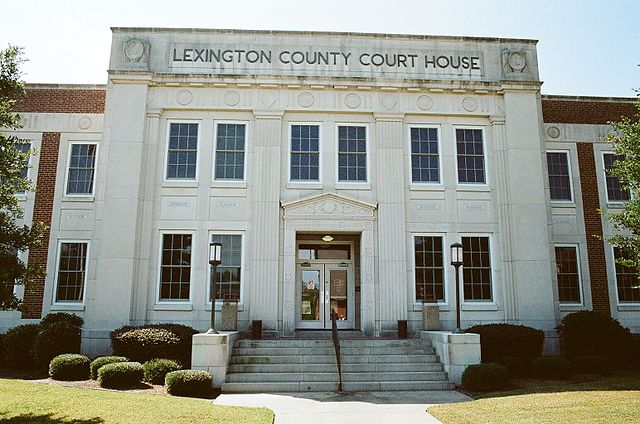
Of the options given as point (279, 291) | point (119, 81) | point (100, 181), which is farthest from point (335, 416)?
point (119, 81)

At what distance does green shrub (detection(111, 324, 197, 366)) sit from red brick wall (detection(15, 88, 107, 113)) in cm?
990

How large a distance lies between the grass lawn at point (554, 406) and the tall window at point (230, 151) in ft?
37.1

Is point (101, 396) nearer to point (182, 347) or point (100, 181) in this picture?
point (182, 347)

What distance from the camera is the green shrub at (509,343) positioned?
1620cm

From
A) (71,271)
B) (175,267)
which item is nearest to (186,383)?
(175,267)

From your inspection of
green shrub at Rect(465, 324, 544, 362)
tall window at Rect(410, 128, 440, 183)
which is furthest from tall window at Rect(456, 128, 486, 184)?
green shrub at Rect(465, 324, 544, 362)

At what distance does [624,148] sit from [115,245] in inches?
645

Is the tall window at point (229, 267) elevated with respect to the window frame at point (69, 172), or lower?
lower

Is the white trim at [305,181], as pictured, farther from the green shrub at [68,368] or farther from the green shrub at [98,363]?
the green shrub at [68,368]

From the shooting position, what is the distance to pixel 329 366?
48.7 feet

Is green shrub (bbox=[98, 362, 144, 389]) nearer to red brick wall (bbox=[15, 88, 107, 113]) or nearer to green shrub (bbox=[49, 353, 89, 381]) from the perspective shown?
green shrub (bbox=[49, 353, 89, 381])

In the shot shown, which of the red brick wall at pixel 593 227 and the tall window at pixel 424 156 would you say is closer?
the tall window at pixel 424 156

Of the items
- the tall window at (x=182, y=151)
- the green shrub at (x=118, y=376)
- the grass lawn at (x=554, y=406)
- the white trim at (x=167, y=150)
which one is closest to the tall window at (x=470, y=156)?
the grass lawn at (x=554, y=406)

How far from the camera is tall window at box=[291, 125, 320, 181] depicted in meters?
19.3
